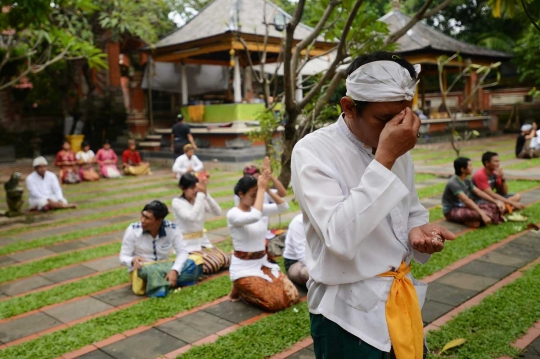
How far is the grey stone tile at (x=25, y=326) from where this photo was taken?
14.0 feet

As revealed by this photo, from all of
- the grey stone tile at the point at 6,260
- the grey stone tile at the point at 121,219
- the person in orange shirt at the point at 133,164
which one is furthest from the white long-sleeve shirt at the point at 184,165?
the grey stone tile at the point at 6,260

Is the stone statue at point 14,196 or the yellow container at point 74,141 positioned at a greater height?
the yellow container at point 74,141

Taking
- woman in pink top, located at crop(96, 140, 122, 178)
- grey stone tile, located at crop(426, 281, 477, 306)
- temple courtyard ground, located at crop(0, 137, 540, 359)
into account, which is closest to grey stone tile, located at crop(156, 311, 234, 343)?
temple courtyard ground, located at crop(0, 137, 540, 359)

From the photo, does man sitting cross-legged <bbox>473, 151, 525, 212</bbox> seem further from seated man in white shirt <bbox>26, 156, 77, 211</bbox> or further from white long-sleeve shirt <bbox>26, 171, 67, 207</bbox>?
white long-sleeve shirt <bbox>26, 171, 67, 207</bbox>

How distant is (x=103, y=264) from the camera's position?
20.6 ft

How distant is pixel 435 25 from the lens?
28.1 metres

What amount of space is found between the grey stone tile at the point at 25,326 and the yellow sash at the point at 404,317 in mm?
3582

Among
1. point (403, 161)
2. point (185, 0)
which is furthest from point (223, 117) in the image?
point (403, 161)

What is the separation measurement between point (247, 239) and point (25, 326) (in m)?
2.08

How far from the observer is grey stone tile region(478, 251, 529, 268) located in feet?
18.1

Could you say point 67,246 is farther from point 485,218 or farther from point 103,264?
point 485,218

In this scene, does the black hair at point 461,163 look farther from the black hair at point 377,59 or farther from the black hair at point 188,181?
the black hair at point 377,59

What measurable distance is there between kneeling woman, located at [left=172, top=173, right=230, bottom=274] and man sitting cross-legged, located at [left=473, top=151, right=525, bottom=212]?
4.07 meters

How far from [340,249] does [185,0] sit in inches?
750
